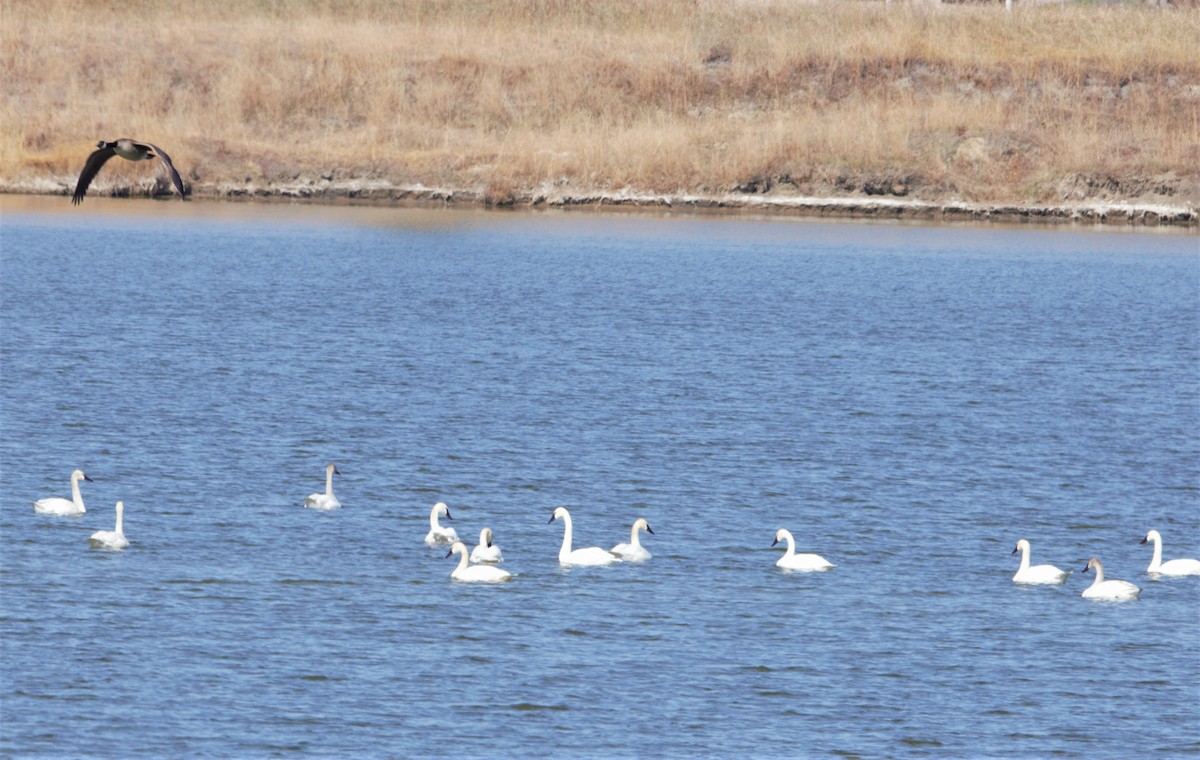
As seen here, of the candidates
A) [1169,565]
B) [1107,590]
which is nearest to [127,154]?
[1107,590]

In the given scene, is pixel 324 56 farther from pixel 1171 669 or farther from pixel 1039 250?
pixel 1171 669

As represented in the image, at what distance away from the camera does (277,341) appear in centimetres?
3662

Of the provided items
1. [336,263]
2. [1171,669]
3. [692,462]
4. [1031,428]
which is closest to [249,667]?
[1171,669]

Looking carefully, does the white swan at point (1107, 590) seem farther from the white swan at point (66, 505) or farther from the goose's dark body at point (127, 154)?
the white swan at point (66, 505)

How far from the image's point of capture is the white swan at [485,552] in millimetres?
18547

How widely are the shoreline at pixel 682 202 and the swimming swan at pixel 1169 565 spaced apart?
4117 centimetres

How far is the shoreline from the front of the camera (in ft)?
195

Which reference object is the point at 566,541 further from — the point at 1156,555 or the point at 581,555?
the point at 1156,555

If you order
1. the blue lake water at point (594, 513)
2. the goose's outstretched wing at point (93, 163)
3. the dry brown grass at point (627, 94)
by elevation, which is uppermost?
the dry brown grass at point (627, 94)

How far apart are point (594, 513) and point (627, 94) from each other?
1666 inches

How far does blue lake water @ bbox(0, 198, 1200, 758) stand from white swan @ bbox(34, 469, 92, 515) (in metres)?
0.26

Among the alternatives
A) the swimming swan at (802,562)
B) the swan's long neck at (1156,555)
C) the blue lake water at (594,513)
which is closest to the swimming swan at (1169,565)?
the swan's long neck at (1156,555)

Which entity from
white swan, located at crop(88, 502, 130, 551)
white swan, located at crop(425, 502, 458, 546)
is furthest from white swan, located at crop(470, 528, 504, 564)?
white swan, located at crop(88, 502, 130, 551)

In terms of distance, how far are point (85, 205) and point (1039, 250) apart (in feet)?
98.7
